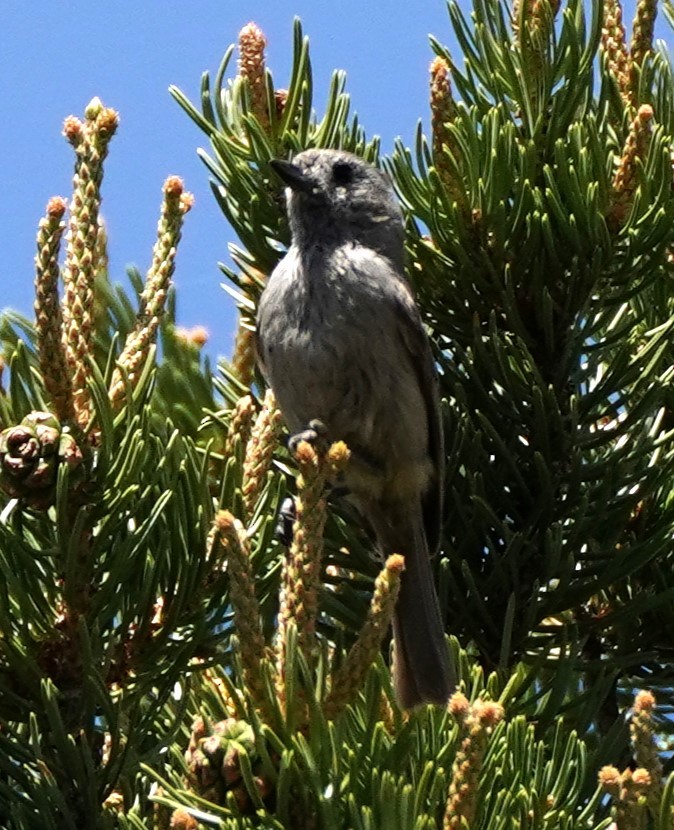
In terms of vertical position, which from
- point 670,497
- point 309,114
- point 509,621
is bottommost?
point 509,621

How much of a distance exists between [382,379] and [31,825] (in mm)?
1857

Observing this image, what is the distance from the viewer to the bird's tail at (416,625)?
2521 mm

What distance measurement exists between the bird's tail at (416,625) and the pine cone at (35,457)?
69 centimetres

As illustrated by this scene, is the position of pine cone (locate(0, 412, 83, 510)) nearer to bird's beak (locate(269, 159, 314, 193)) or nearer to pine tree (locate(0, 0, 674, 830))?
pine tree (locate(0, 0, 674, 830))

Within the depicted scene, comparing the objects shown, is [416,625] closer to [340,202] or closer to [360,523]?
[360,523]

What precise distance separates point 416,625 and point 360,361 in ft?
2.55

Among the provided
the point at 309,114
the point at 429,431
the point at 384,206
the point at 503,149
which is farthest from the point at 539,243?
the point at 384,206

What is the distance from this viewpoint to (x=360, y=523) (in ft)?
11.5

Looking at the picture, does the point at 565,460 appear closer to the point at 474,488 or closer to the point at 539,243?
the point at 474,488

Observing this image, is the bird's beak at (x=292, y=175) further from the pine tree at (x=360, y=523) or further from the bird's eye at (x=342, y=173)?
the bird's eye at (x=342, y=173)

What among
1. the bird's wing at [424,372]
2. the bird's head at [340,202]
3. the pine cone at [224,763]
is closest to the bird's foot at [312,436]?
the bird's wing at [424,372]

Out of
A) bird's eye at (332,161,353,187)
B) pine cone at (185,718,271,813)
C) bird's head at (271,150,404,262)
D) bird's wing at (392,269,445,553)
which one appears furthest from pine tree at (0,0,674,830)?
bird's eye at (332,161,353,187)

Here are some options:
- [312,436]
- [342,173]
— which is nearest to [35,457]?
[312,436]

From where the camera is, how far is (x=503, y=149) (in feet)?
8.82
